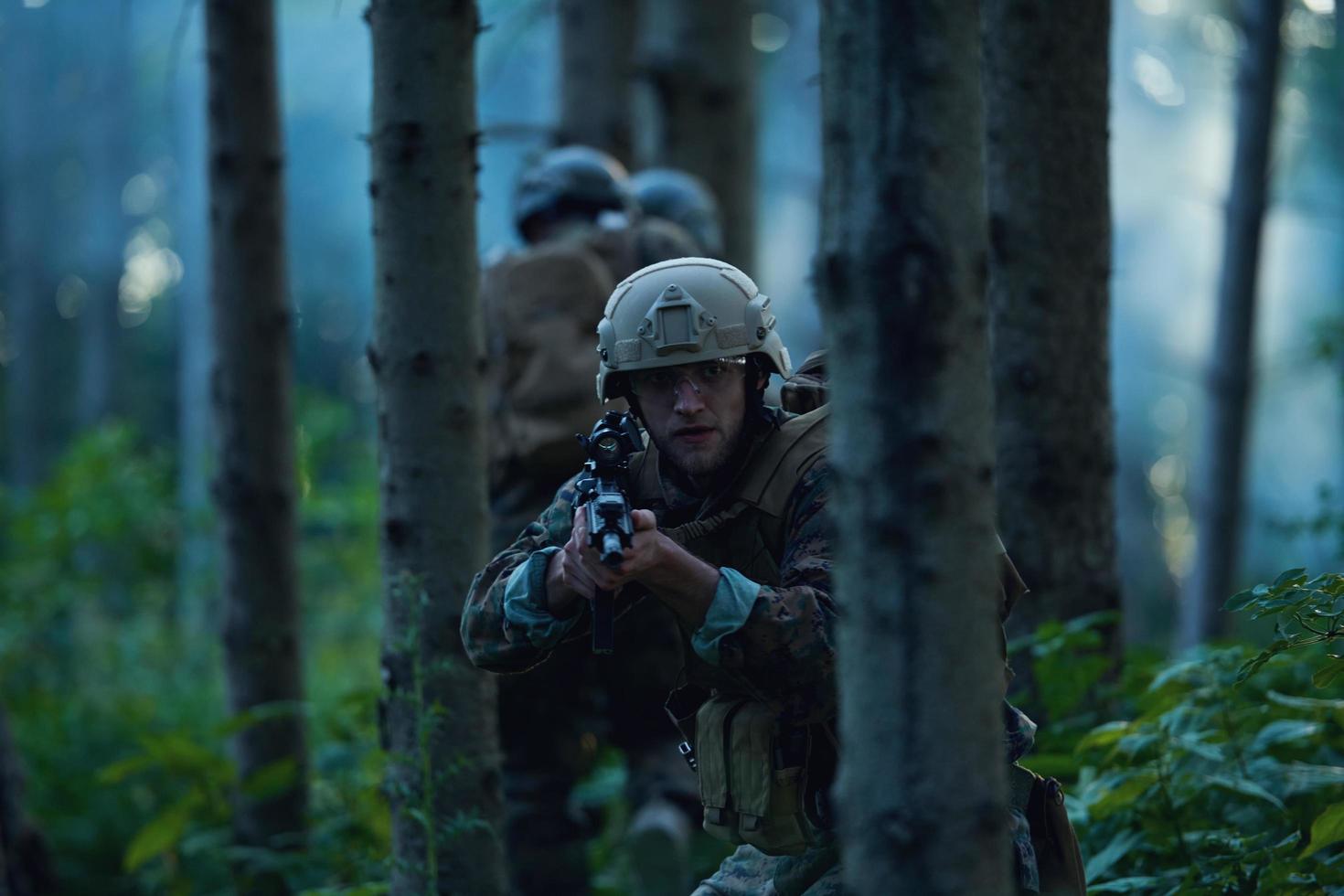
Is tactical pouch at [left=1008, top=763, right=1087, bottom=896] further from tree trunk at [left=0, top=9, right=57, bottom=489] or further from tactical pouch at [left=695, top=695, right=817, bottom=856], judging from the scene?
tree trunk at [left=0, top=9, right=57, bottom=489]

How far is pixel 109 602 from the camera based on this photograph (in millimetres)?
12492

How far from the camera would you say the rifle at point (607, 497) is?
256 centimetres

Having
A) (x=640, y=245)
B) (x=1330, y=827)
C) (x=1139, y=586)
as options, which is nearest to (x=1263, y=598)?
(x=1330, y=827)

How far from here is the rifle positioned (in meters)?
2.56

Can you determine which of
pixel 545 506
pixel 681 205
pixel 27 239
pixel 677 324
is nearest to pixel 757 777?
pixel 677 324

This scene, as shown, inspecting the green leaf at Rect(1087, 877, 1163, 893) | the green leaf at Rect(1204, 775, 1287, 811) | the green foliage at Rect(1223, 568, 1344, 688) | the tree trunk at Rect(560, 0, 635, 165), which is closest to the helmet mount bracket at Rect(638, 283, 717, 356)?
the green foliage at Rect(1223, 568, 1344, 688)

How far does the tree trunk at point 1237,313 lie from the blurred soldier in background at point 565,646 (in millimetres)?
5274

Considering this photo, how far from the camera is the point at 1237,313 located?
9516 millimetres

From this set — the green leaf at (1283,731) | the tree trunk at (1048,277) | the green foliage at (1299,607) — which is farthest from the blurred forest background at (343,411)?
the green foliage at (1299,607)

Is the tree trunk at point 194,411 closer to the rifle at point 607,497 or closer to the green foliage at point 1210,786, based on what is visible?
the rifle at point 607,497

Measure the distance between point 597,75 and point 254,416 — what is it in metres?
3.30

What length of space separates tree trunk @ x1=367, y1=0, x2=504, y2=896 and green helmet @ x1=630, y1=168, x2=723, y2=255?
2.63 m

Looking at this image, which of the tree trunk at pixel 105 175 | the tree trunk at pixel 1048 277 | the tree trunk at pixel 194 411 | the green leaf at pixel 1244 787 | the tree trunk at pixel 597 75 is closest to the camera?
the green leaf at pixel 1244 787

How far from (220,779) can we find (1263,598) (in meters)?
4.11
